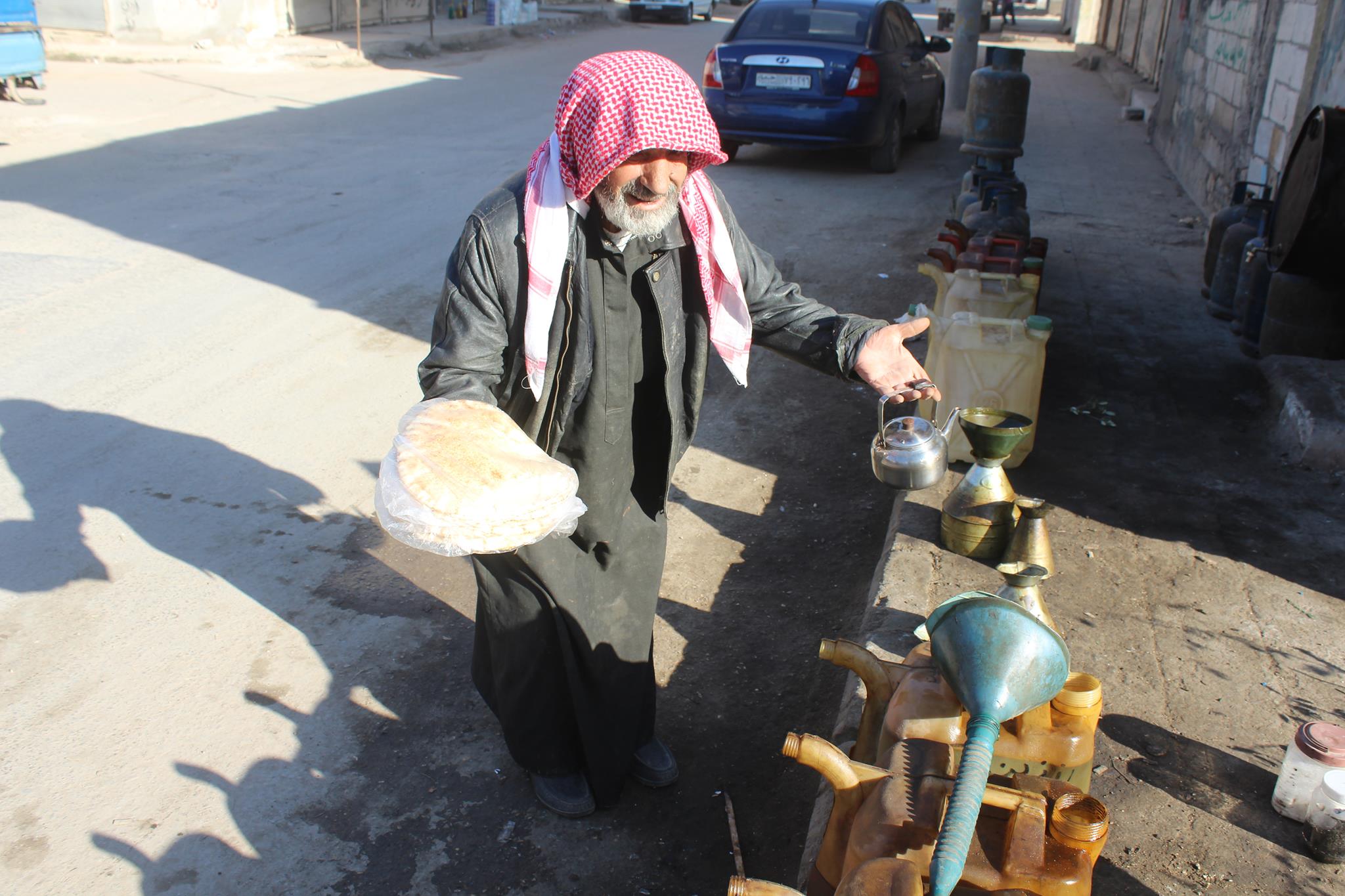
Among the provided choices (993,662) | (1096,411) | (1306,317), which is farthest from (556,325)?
(1306,317)

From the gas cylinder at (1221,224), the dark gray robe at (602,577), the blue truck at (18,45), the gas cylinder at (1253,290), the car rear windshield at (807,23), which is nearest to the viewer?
the dark gray robe at (602,577)

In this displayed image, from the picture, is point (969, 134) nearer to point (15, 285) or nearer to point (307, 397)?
point (307, 397)

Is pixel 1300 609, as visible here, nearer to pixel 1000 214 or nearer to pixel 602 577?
pixel 602 577

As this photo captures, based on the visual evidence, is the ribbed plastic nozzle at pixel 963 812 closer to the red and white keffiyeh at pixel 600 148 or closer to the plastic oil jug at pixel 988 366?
the red and white keffiyeh at pixel 600 148

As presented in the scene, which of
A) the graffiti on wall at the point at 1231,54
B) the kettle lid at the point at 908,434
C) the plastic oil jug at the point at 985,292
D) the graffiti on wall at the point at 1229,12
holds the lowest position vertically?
the plastic oil jug at the point at 985,292

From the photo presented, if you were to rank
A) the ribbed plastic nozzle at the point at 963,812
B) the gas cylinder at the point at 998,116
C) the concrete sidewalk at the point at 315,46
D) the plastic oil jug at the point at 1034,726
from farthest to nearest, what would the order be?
the concrete sidewalk at the point at 315,46, the gas cylinder at the point at 998,116, the plastic oil jug at the point at 1034,726, the ribbed plastic nozzle at the point at 963,812

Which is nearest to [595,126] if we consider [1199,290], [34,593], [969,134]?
[34,593]

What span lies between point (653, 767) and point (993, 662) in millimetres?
1208

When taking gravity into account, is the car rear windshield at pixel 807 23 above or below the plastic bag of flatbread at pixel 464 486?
above

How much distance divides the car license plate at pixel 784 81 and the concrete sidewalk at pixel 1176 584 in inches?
172

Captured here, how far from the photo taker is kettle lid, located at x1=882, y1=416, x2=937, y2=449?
258 centimetres

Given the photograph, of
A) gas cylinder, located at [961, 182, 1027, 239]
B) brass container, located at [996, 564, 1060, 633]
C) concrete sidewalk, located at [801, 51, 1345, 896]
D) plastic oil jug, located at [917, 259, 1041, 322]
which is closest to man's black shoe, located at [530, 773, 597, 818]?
concrete sidewalk, located at [801, 51, 1345, 896]

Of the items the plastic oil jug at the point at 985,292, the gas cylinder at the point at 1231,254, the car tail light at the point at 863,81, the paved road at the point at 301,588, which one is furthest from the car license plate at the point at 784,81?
the plastic oil jug at the point at 985,292

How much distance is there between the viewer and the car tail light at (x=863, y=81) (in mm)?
9414
